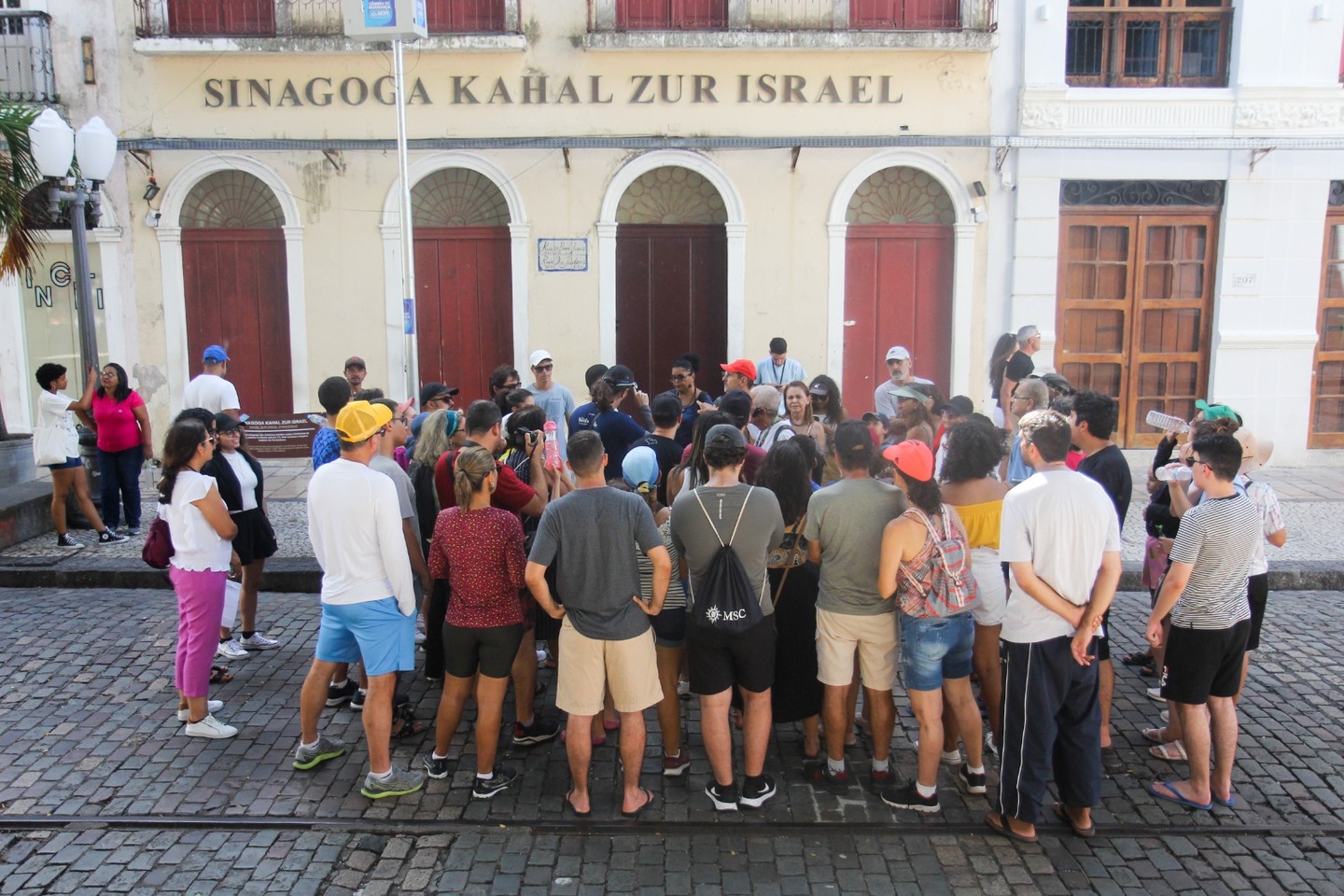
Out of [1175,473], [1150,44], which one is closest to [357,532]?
[1175,473]

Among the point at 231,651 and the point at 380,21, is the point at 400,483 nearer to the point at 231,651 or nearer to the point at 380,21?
the point at 231,651

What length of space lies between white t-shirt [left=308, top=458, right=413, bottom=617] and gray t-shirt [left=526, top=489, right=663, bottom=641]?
2.34 feet

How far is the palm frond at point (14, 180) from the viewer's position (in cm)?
924

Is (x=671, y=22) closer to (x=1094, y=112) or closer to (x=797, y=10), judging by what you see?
(x=797, y=10)

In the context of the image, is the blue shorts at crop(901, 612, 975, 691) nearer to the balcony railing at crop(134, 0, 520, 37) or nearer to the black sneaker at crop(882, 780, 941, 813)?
the black sneaker at crop(882, 780, 941, 813)

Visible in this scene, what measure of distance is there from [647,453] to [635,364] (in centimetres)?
750

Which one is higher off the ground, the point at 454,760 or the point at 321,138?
the point at 321,138

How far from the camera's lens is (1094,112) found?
11.8 metres

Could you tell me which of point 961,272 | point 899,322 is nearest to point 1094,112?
point 961,272

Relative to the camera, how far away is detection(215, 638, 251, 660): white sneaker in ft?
20.7

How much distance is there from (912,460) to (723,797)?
5.58 ft

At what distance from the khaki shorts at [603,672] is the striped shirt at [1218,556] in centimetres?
229

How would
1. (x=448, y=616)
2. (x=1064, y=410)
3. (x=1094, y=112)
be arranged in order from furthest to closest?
(x=1094, y=112)
(x=1064, y=410)
(x=448, y=616)

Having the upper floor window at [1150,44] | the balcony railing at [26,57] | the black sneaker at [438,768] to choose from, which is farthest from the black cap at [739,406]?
the balcony railing at [26,57]
